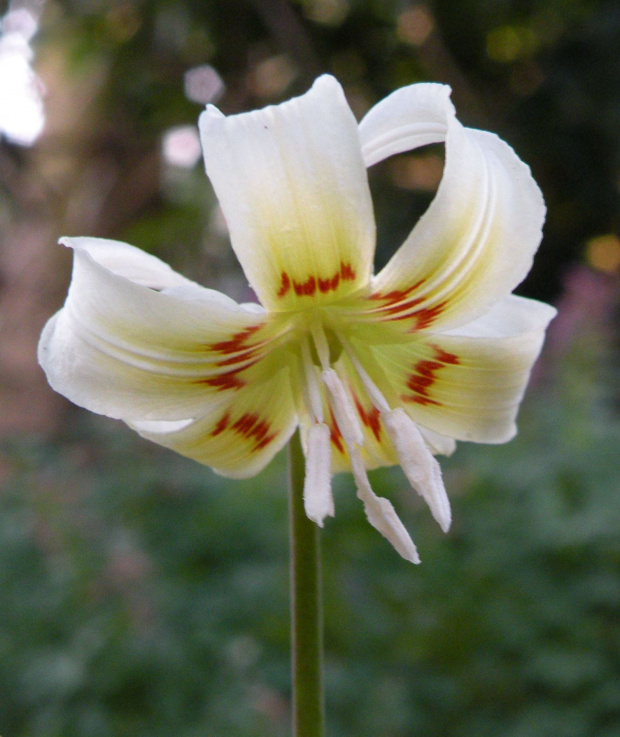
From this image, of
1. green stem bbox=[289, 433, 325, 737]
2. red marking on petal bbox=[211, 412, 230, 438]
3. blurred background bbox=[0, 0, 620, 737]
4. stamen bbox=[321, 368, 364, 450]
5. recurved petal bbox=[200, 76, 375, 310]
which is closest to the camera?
green stem bbox=[289, 433, 325, 737]

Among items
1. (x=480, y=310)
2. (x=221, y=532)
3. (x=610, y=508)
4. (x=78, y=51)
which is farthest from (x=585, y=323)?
(x=480, y=310)

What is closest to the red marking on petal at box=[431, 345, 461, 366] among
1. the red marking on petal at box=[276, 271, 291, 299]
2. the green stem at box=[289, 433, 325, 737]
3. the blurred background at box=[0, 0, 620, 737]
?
the red marking on petal at box=[276, 271, 291, 299]

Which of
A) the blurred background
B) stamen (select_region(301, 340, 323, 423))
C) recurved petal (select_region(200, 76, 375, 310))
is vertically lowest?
the blurred background

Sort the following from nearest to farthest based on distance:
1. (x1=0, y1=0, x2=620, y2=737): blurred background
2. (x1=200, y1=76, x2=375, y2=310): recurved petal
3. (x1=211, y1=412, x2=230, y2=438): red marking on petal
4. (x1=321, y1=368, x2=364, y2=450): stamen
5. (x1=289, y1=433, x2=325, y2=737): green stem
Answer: (x1=289, y1=433, x2=325, y2=737): green stem
(x1=200, y1=76, x2=375, y2=310): recurved petal
(x1=321, y1=368, x2=364, y2=450): stamen
(x1=211, y1=412, x2=230, y2=438): red marking on petal
(x1=0, y1=0, x2=620, y2=737): blurred background

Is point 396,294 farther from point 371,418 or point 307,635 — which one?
point 307,635

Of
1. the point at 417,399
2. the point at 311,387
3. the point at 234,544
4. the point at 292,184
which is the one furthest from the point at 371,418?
the point at 234,544

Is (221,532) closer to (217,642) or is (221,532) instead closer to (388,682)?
(217,642)

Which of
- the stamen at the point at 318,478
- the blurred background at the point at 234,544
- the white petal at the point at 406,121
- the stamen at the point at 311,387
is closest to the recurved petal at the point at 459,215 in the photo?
the white petal at the point at 406,121

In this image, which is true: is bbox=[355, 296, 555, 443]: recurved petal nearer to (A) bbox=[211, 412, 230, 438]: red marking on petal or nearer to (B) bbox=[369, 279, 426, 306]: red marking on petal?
(B) bbox=[369, 279, 426, 306]: red marking on petal
